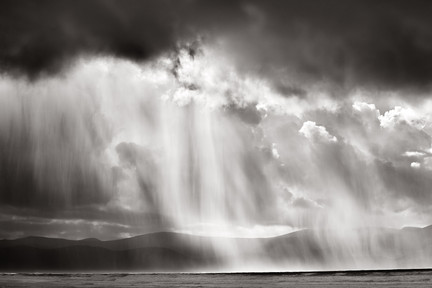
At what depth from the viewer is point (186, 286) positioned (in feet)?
42.9

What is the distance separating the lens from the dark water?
1078cm

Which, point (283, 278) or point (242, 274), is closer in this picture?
point (283, 278)

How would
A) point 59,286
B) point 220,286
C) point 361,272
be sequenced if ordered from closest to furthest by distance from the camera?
point 361,272 < point 220,286 < point 59,286

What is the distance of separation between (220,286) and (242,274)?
1444 millimetres

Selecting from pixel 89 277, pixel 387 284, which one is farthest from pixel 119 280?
pixel 387 284

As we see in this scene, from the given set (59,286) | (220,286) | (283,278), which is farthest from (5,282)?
(283,278)

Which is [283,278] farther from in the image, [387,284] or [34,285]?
[34,285]

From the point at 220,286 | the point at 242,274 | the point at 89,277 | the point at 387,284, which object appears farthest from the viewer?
the point at 89,277

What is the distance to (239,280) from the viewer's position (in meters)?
13.2

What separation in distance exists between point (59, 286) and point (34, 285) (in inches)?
60.8

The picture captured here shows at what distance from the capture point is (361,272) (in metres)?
11.7

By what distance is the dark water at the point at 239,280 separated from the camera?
1078cm

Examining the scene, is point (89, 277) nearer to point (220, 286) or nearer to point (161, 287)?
point (161, 287)

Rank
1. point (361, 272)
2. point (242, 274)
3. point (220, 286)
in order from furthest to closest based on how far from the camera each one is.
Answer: point (242, 274) < point (220, 286) < point (361, 272)
